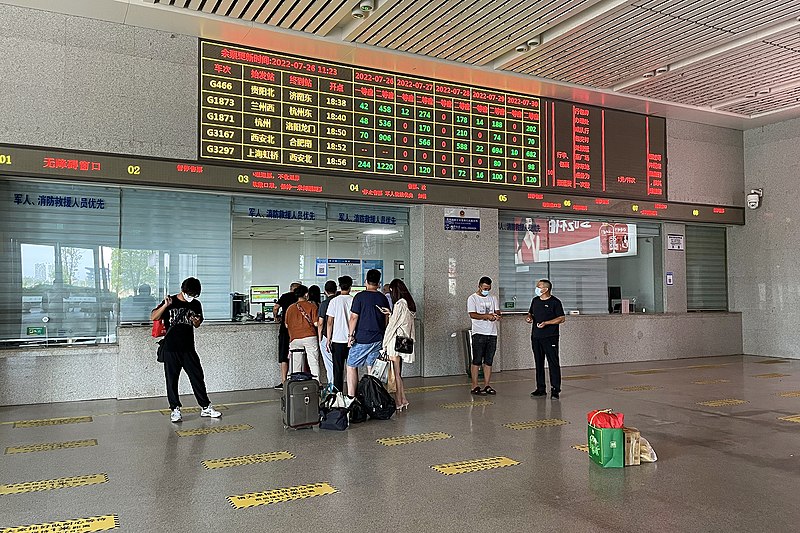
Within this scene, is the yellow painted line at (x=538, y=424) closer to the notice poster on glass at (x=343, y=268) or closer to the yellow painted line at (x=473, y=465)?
the yellow painted line at (x=473, y=465)

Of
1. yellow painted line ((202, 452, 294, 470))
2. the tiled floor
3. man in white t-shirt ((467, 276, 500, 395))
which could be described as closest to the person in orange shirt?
the tiled floor

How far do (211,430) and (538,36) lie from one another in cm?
656

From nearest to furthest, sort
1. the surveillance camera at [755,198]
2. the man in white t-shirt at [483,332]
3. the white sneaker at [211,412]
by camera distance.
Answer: the white sneaker at [211,412] < the man in white t-shirt at [483,332] < the surveillance camera at [755,198]

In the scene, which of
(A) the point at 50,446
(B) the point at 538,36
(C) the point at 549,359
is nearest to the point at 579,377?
(C) the point at 549,359

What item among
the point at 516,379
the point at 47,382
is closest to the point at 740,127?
the point at 516,379

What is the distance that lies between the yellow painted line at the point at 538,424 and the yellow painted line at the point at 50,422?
15.2 ft

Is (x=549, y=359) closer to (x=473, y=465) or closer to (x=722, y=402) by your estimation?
(x=722, y=402)

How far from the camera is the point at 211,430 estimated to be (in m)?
6.89

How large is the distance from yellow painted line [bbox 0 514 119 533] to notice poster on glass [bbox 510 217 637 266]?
909 centimetres

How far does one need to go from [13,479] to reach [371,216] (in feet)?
22.1

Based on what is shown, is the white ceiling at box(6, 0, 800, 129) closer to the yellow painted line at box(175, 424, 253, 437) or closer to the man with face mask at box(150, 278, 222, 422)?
the man with face mask at box(150, 278, 222, 422)

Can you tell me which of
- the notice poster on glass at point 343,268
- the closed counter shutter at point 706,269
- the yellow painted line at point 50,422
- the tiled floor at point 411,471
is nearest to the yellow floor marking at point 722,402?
the tiled floor at point 411,471

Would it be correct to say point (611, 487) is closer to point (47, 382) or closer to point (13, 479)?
point (13, 479)

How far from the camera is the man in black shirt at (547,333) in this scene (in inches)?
351
